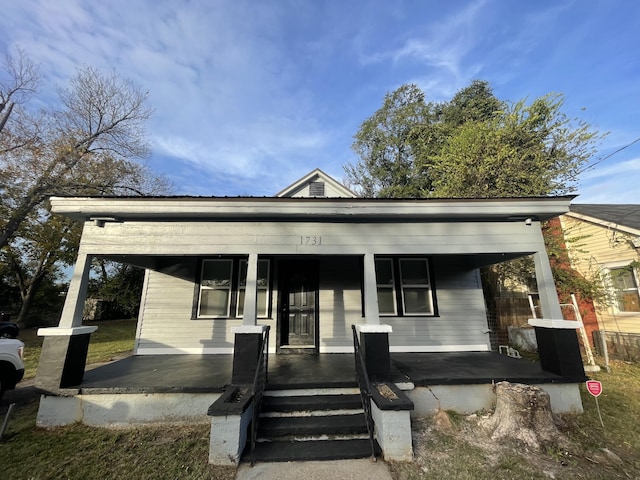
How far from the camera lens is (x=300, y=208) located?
4266 millimetres

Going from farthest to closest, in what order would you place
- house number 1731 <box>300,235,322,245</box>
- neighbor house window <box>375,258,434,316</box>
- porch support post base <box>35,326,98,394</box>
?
neighbor house window <box>375,258,434,316</box> → house number 1731 <box>300,235,322,245</box> → porch support post base <box>35,326,98,394</box>

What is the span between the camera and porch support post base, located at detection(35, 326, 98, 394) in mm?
3695

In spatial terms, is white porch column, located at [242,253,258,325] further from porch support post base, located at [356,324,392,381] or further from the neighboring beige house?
the neighboring beige house

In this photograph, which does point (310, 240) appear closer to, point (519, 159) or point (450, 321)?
point (450, 321)

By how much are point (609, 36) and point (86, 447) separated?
46.2ft

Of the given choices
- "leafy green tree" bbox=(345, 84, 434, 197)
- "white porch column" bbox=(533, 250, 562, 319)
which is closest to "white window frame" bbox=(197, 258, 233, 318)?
"white porch column" bbox=(533, 250, 562, 319)

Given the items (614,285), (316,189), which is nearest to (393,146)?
(316,189)

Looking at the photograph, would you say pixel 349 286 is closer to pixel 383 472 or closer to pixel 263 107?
pixel 383 472

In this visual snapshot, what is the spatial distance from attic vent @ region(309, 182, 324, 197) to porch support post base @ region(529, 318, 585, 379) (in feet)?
23.3

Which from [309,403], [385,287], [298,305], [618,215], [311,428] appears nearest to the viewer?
[311,428]

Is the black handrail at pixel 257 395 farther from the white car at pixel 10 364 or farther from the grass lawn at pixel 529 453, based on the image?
the white car at pixel 10 364

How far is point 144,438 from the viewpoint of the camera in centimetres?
336

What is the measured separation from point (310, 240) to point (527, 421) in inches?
140

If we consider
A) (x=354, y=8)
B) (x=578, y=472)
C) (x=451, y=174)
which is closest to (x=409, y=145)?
(x=451, y=174)
